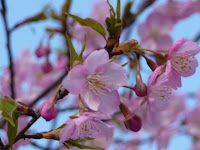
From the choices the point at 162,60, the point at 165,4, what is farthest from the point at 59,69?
the point at 162,60

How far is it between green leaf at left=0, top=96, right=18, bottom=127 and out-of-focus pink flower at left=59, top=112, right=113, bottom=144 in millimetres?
176

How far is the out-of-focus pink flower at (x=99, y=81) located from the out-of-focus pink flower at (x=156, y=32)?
2.14 meters

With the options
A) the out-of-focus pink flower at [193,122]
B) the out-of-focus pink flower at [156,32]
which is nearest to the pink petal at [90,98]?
the out-of-focus pink flower at [156,32]

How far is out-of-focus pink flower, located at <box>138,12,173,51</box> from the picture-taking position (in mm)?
3259

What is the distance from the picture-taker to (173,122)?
3918mm

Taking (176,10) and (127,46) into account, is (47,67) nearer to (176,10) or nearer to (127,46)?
(176,10)

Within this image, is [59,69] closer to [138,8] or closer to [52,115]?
[138,8]

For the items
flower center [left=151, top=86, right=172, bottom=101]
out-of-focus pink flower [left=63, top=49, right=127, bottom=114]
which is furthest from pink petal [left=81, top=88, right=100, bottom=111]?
flower center [left=151, top=86, right=172, bottom=101]

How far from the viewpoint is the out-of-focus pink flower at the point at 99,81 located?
3.53ft

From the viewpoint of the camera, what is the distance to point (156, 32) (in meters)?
3.32

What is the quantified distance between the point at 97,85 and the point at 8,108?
0.33 m

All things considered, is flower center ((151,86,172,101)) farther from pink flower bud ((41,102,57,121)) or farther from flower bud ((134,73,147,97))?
pink flower bud ((41,102,57,121))

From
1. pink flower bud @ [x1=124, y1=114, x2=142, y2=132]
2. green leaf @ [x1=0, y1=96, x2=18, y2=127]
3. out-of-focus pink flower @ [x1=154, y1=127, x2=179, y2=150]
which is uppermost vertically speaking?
green leaf @ [x1=0, y1=96, x2=18, y2=127]

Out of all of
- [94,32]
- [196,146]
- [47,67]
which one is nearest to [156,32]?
[94,32]
